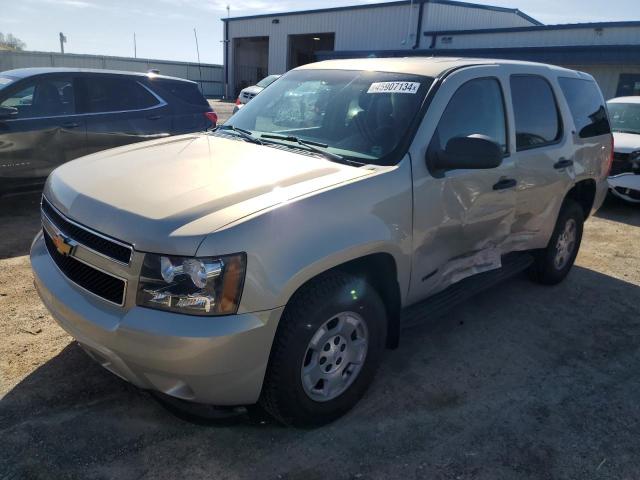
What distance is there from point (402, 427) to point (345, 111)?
1.95 m

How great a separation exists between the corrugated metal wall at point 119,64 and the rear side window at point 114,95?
2724 centimetres

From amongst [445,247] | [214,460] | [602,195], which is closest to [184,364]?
[214,460]

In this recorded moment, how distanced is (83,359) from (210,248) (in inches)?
67.2

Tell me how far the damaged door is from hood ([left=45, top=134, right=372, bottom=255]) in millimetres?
509

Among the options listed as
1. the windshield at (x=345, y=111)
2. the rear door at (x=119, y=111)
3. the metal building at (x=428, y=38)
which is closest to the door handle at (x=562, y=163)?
the windshield at (x=345, y=111)

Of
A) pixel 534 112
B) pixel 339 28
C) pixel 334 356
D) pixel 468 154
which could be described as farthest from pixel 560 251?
pixel 339 28

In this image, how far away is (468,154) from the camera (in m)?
2.96

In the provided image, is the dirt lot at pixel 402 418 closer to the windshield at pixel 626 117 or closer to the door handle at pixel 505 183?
the door handle at pixel 505 183

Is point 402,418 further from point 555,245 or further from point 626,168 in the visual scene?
point 626,168

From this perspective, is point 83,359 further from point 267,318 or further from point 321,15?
point 321,15

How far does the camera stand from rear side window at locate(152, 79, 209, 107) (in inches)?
296

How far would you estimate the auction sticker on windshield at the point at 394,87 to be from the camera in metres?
3.24

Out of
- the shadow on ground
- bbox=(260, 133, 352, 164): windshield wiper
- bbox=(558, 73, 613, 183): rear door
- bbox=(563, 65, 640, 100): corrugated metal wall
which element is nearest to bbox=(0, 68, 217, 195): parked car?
the shadow on ground

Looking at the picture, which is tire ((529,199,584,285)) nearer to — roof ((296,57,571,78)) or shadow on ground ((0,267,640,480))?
shadow on ground ((0,267,640,480))
